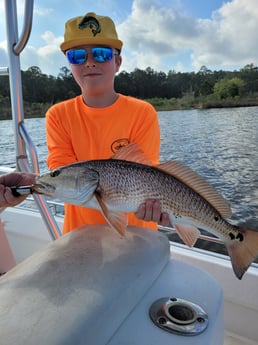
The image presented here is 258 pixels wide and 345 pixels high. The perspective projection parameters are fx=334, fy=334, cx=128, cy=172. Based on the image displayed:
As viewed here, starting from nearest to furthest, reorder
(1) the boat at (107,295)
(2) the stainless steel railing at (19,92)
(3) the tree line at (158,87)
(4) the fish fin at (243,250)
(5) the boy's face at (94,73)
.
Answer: (1) the boat at (107,295) → (4) the fish fin at (243,250) → (2) the stainless steel railing at (19,92) → (5) the boy's face at (94,73) → (3) the tree line at (158,87)

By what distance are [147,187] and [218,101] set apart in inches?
510

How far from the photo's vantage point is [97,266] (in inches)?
49.9

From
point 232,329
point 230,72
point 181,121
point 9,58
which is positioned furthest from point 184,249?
point 181,121

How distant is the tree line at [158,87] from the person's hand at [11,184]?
39.9 inches

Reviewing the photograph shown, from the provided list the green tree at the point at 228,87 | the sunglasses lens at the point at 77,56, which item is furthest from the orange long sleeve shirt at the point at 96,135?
the green tree at the point at 228,87

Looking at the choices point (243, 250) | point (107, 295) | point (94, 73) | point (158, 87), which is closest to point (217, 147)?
point (158, 87)

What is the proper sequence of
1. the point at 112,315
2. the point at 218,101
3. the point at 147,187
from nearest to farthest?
the point at 112,315 < the point at 147,187 < the point at 218,101

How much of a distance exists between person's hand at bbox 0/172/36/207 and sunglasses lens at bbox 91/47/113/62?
31.3 inches

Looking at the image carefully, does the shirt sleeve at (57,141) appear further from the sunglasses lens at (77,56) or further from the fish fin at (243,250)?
the fish fin at (243,250)

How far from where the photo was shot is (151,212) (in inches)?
59.3

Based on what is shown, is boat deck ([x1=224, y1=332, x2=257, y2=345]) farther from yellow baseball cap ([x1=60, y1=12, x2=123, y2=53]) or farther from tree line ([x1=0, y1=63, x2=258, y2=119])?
tree line ([x1=0, y1=63, x2=258, y2=119])

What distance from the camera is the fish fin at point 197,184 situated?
154 centimetres

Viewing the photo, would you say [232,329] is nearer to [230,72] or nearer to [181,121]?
[230,72]

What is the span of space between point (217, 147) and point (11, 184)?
31.6 ft
